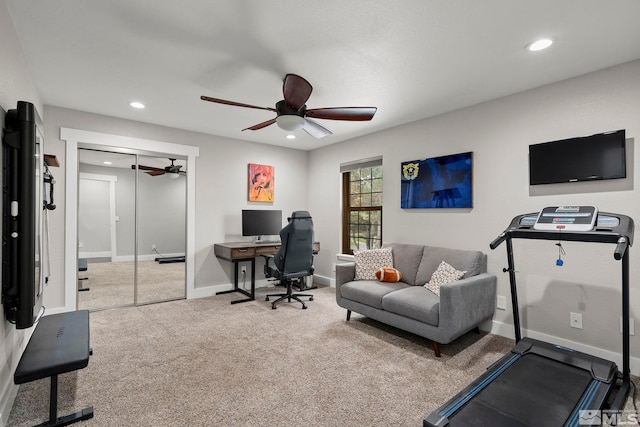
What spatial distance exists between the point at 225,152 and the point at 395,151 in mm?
2646

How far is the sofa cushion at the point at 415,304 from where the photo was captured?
9.02ft

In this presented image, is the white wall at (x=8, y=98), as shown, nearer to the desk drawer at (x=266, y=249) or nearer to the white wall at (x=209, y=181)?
the white wall at (x=209, y=181)

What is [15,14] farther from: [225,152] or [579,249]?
[579,249]

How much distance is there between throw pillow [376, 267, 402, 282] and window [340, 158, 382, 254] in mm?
1074

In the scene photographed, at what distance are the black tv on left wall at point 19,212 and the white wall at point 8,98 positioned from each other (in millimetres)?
84

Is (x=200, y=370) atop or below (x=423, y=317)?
below

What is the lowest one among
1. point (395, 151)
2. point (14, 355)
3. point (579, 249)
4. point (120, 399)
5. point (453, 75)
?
point (120, 399)

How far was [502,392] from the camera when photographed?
6.38 ft

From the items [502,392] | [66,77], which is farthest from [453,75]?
[66,77]

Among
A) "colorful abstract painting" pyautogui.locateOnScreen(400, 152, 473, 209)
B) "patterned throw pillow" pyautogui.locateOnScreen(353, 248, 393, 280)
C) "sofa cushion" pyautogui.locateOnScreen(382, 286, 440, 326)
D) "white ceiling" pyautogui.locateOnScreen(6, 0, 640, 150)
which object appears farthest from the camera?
"patterned throw pillow" pyautogui.locateOnScreen(353, 248, 393, 280)

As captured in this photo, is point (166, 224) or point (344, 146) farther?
point (344, 146)

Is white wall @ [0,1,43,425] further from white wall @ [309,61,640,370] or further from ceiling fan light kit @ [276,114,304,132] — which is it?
white wall @ [309,61,640,370]

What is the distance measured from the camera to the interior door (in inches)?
170

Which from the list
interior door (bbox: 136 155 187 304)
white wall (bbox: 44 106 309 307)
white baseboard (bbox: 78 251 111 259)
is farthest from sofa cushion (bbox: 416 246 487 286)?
white baseboard (bbox: 78 251 111 259)
